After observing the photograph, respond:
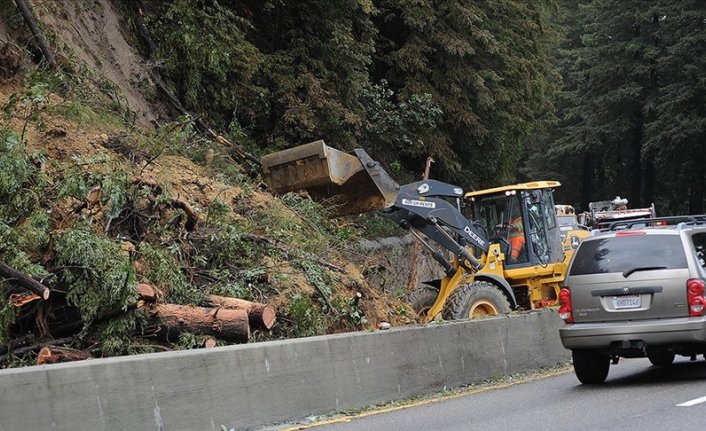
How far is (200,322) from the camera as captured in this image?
36.3 ft

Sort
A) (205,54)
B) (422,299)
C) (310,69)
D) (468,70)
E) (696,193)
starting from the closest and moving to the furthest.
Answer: (422,299) < (205,54) < (310,69) < (468,70) < (696,193)

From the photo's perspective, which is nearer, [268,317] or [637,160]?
[268,317]

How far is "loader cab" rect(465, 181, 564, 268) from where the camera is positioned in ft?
59.5

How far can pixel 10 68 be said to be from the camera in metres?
15.7

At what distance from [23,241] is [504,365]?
6633 millimetres

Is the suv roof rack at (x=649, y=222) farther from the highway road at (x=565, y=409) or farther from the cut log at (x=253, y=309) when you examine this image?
the cut log at (x=253, y=309)

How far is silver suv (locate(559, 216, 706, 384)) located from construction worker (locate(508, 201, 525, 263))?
625cm

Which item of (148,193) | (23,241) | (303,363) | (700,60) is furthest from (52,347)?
(700,60)

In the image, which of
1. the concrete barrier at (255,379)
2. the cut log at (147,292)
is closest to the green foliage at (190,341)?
the cut log at (147,292)

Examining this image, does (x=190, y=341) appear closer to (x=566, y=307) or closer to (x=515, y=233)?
(x=566, y=307)

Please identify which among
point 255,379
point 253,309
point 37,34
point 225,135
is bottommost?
point 255,379

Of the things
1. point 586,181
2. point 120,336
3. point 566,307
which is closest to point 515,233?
point 566,307

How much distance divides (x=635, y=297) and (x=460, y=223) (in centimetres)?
648

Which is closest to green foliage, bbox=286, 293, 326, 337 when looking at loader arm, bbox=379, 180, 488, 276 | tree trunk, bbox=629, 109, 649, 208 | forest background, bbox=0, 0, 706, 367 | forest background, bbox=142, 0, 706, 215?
forest background, bbox=0, 0, 706, 367
